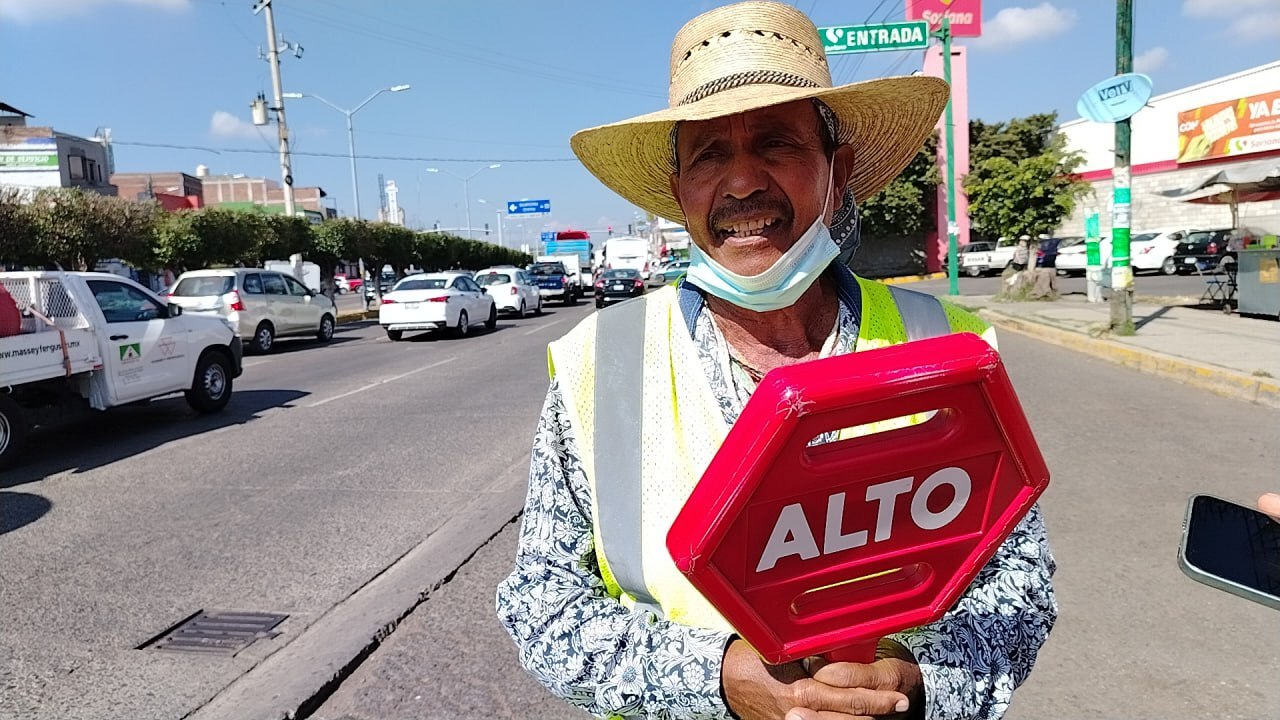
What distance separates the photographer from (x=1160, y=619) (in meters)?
3.55

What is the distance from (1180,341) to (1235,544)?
Answer: 11844 millimetres

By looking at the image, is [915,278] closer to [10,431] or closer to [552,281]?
[552,281]

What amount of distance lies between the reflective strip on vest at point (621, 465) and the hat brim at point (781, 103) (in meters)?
0.44

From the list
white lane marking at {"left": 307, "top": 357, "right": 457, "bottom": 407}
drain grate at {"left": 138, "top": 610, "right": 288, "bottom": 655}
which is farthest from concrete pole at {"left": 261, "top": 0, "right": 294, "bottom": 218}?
drain grate at {"left": 138, "top": 610, "right": 288, "bottom": 655}

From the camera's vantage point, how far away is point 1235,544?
1188mm

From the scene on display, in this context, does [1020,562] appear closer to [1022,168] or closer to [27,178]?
[1022,168]

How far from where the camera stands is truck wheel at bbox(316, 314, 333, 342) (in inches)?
779

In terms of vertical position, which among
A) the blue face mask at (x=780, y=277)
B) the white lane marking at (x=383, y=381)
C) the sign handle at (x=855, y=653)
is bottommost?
the white lane marking at (x=383, y=381)

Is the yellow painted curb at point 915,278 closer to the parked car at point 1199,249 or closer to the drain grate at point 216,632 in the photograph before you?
the parked car at point 1199,249

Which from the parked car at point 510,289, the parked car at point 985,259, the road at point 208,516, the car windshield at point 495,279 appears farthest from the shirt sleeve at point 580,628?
the parked car at point 985,259

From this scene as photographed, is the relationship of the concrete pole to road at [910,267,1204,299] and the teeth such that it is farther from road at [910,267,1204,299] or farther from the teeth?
the teeth

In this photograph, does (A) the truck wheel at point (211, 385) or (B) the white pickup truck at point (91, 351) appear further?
(A) the truck wheel at point (211, 385)

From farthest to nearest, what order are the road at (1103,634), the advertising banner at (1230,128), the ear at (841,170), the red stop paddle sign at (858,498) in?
the advertising banner at (1230,128) → the road at (1103,634) → the ear at (841,170) → the red stop paddle sign at (858,498)

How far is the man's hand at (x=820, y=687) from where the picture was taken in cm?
106
